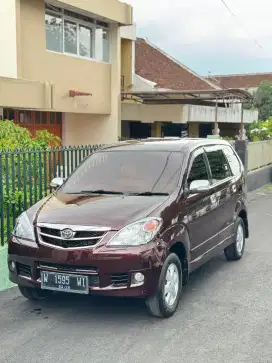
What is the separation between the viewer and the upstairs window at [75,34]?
52.5 feet

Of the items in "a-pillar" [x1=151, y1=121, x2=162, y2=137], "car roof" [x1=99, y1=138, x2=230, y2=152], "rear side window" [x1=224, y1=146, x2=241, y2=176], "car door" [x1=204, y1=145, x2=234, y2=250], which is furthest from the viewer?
"a-pillar" [x1=151, y1=121, x2=162, y2=137]

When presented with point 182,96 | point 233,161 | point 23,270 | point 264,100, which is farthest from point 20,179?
point 264,100

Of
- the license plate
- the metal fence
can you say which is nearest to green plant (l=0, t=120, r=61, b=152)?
the metal fence

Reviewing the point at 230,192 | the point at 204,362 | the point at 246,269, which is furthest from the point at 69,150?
the point at 204,362

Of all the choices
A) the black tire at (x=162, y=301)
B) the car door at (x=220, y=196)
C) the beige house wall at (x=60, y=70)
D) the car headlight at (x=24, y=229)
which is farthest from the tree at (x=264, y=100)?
the car headlight at (x=24, y=229)

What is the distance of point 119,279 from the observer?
465cm

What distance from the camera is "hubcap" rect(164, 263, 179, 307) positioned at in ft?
16.3

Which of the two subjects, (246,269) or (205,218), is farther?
(246,269)

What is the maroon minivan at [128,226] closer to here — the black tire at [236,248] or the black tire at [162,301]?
the black tire at [162,301]

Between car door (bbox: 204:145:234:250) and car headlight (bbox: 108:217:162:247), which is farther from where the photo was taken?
car door (bbox: 204:145:234:250)

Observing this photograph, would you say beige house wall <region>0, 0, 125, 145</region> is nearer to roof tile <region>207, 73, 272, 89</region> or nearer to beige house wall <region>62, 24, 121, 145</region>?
beige house wall <region>62, 24, 121, 145</region>

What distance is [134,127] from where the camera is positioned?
2539 cm

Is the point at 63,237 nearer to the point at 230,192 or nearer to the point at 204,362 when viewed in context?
the point at 204,362

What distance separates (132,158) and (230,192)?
1.65 metres
